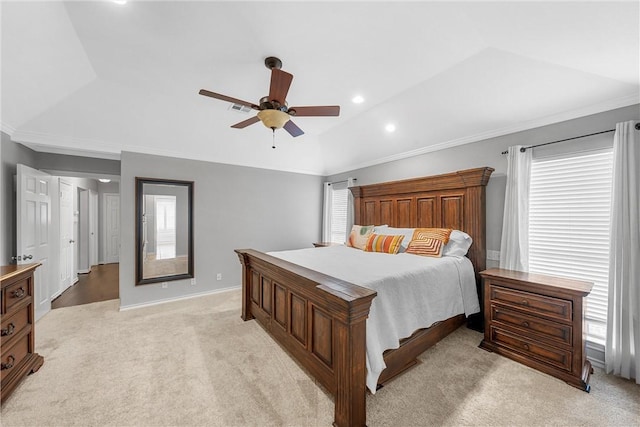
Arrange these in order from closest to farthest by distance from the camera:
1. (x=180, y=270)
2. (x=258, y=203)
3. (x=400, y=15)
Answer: (x=400, y=15) < (x=180, y=270) < (x=258, y=203)

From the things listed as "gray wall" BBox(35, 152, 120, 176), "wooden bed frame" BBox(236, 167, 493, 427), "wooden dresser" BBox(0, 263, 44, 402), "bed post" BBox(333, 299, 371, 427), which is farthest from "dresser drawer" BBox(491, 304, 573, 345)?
"gray wall" BBox(35, 152, 120, 176)

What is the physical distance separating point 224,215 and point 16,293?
2.72m

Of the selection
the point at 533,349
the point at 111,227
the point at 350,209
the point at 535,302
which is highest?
the point at 350,209

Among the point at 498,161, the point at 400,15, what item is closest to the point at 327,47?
the point at 400,15

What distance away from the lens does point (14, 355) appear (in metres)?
2.01

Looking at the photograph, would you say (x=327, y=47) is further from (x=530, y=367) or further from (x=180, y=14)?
(x=530, y=367)

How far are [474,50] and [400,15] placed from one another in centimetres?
85

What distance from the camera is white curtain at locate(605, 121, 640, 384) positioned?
2.08 m

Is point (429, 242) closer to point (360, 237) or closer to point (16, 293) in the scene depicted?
point (360, 237)

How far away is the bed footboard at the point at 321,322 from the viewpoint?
155 cm

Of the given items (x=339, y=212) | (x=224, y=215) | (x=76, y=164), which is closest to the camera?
(x=76, y=164)

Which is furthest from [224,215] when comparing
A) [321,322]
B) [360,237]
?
[321,322]

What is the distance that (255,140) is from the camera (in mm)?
4387

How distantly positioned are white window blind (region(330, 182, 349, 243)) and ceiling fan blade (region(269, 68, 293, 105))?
11.3 feet
